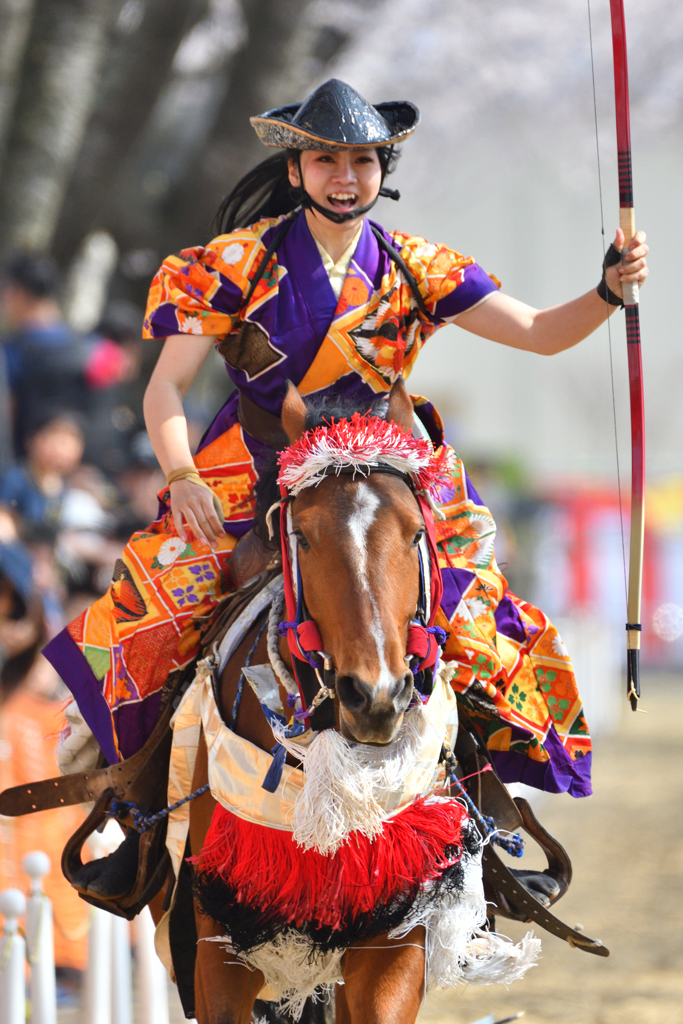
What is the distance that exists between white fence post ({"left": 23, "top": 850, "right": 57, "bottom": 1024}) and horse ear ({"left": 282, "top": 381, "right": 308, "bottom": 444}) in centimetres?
201

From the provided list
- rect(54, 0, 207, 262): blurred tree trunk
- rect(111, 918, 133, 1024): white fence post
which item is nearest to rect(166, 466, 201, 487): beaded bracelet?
rect(111, 918, 133, 1024): white fence post

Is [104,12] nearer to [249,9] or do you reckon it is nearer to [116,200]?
[249,9]

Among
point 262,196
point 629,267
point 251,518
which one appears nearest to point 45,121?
point 262,196

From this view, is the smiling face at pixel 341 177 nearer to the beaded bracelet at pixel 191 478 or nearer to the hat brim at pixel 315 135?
the hat brim at pixel 315 135

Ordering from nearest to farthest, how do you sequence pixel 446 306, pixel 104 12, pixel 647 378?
pixel 446 306 → pixel 104 12 → pixel 647 378

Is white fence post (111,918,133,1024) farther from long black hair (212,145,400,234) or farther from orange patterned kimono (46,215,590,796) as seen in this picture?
long black hair (212,145,400,234)

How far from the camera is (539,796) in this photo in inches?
380

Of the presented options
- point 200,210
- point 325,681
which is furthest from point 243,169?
point 325,681

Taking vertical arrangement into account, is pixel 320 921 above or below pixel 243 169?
below

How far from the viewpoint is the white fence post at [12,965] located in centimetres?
358

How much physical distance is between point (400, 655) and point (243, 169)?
7.64 metres

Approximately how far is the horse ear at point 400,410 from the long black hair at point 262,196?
3.23 feet

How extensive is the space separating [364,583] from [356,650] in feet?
0.47

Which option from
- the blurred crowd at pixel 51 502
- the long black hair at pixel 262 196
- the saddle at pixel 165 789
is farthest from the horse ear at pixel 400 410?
the blurred crowd at pixel 51 502
